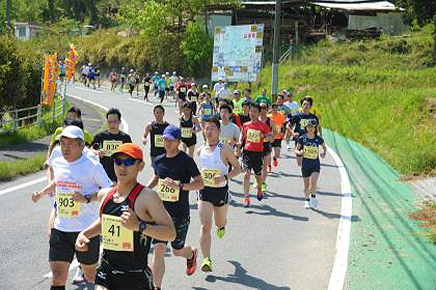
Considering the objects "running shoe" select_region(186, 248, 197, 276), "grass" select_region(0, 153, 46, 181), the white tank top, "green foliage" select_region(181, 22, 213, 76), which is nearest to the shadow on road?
"running shoe" select_region(186, 248, 197, 276)

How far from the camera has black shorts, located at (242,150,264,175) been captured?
1165 cm

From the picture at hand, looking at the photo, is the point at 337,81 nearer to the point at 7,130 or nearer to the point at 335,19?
the point at 335,19

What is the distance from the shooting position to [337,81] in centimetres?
3497

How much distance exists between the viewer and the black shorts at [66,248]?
5703mm

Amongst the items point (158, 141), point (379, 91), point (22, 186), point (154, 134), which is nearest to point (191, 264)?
point (158, 141)

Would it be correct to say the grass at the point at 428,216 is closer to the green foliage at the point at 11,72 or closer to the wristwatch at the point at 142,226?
the wristwatch at the point at 142,226

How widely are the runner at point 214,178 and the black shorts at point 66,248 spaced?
2064mm

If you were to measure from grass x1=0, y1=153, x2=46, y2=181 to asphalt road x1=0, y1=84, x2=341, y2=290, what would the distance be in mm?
349

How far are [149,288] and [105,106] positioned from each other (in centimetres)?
2970

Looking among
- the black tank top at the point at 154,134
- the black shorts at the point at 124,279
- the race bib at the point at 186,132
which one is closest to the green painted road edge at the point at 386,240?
the black shorts at the point at 124,279

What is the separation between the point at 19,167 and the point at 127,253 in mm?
10523

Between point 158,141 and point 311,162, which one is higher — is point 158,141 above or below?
above

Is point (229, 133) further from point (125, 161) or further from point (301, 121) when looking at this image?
point (125, 161)

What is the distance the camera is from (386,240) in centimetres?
931
